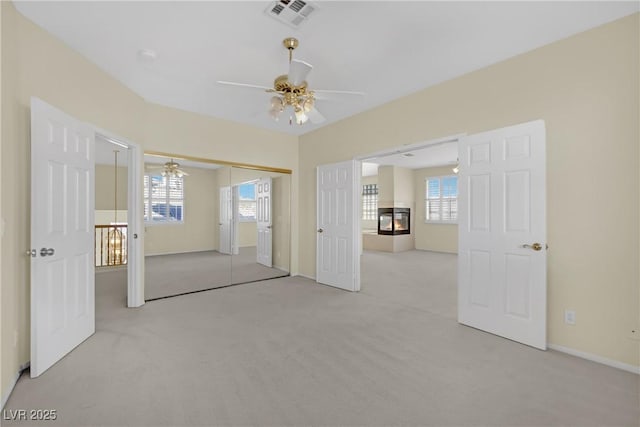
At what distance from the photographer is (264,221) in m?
5.62

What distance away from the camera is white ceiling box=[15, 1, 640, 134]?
2.25 meters

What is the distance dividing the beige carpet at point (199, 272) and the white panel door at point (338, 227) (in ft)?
3.70

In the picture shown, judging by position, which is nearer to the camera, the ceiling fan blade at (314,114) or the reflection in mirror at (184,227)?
the ceiling fan blade at (314,114)

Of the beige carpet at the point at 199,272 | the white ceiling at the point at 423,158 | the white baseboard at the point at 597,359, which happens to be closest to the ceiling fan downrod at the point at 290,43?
the beige carpet at the point at 199,272

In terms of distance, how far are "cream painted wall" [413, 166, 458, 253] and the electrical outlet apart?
618 cm

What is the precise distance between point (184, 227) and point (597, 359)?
5474 millimetres

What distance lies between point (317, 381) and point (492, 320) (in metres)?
2.02

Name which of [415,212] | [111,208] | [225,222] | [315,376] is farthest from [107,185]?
[415,212]

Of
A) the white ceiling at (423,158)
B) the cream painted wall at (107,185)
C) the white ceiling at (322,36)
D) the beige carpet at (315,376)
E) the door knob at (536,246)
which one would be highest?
the white ceiling at (322,36)

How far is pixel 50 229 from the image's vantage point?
7.54 ft

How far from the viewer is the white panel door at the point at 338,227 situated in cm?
465

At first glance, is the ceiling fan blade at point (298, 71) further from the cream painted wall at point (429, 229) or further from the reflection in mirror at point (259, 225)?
the cream painted wall at point (429, 229)

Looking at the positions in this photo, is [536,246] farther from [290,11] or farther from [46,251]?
[46,251]

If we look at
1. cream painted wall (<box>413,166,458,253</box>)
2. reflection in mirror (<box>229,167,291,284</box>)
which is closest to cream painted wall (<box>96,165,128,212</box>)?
reflection in mirror (<box>229,167,291,284</box>)
